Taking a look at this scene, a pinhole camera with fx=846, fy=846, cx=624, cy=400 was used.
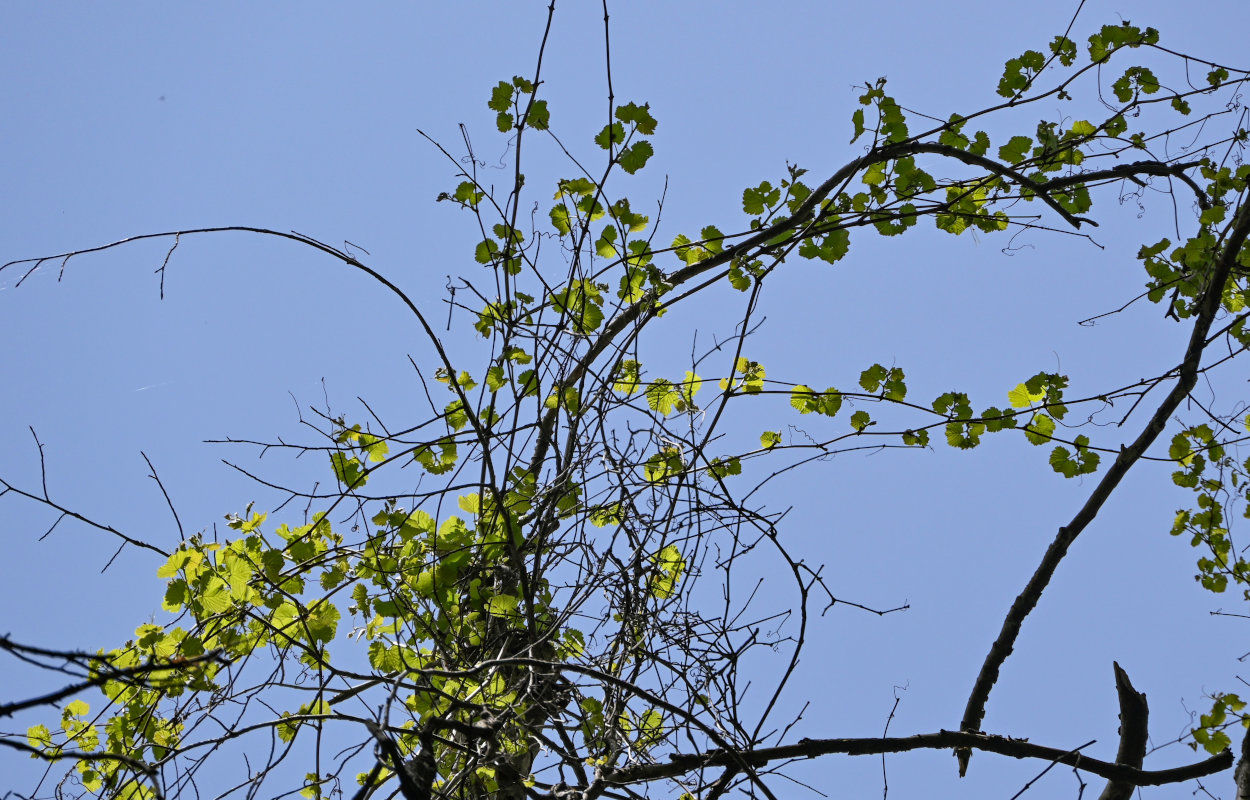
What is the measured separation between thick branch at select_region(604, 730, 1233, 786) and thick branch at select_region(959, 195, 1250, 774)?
0.30 meters

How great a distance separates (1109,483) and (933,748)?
1.00m

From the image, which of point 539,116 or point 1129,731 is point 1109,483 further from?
point 539,116

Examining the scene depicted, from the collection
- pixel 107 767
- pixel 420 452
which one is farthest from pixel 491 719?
pixel 107 767

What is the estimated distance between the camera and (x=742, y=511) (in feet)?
6.22

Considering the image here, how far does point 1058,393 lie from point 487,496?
1.66 metres

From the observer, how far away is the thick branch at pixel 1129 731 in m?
2.36

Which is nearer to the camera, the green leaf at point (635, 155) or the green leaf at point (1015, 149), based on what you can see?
the green leaf at point (635, 155)

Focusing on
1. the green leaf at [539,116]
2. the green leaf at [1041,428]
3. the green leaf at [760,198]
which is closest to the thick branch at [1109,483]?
the green leaf at [1041,428]

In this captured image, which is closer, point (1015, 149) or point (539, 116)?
point (539, 116)

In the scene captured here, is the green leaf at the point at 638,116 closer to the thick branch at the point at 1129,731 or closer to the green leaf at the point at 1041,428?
the green leaf at the point at 1041,428

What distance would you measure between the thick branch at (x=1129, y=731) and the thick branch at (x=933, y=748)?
0.21 ft

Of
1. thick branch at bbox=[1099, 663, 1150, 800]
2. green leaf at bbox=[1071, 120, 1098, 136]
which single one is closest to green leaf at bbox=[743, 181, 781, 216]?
green leaf at bbox=[1071, 120, 1098, 136]

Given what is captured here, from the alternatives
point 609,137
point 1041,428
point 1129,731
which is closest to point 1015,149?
point 1041,428

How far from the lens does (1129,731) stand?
2.39m
